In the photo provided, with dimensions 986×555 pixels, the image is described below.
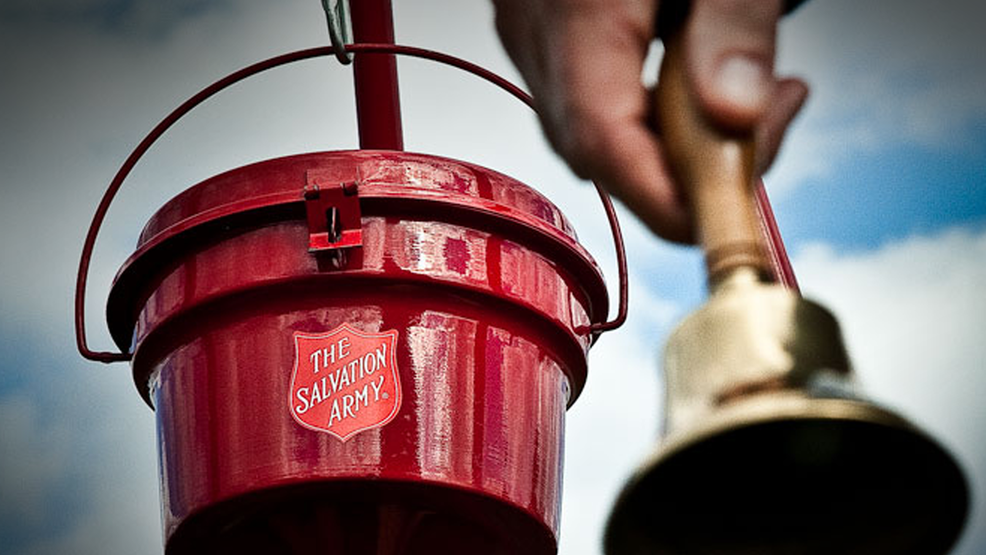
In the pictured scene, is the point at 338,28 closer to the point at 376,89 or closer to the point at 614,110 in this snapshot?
the point at 376,89

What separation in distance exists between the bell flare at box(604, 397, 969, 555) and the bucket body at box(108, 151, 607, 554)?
974 mm

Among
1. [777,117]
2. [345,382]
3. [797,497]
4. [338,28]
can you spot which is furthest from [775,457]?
[338,28]

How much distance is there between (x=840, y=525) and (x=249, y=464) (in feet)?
3.48

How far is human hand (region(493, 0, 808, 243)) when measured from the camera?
51 centimetres

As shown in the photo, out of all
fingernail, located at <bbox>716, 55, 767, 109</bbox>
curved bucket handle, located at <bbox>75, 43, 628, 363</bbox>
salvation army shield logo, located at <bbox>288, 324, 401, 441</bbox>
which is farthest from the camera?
curved bucket handle, located at <bbox>75, 43, 628, 363</bbox>

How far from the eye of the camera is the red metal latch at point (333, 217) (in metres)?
1.56

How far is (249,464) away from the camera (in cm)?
157

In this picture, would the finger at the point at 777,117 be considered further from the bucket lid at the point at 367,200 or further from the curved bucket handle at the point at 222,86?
the curved bucket handle at the point at 222,86

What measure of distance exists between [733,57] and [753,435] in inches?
5.0

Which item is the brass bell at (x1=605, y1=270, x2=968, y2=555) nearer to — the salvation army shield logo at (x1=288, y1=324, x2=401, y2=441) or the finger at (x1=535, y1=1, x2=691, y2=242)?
the finger at (x1=535, y1=1, x2=691, y2=242)

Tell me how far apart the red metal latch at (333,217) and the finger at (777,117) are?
3.32 ft

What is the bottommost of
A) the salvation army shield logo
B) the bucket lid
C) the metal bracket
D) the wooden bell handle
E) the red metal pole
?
the wooden bell handle

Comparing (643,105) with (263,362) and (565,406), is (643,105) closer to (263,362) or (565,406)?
(263,362)

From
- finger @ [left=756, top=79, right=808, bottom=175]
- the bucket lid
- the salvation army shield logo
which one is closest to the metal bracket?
the bucket lid
